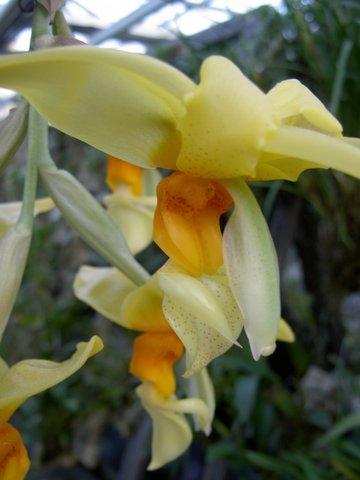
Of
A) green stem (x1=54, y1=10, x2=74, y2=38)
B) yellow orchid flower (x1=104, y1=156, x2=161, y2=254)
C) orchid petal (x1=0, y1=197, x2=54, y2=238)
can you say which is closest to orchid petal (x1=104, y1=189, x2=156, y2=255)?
yellow orchid flower (x1=104, y1=156, x2=161, y2=254)

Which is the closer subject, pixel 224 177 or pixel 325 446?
pixel 224 177

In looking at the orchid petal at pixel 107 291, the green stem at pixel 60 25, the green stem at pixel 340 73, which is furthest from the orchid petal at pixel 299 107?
the green stem at pixel 340 73

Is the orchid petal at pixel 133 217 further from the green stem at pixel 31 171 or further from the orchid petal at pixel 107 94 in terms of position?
the orchid petal at pixel 107 94

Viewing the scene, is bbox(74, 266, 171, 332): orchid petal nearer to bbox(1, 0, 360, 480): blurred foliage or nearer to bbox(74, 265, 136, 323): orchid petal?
bbox(74, 265, 136, 323): orchid petal

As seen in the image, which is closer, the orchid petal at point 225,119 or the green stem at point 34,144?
the orchid petal at point 225,119

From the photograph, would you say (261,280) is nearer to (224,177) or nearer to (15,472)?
(224,177)

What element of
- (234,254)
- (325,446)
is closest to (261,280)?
(234,254)
